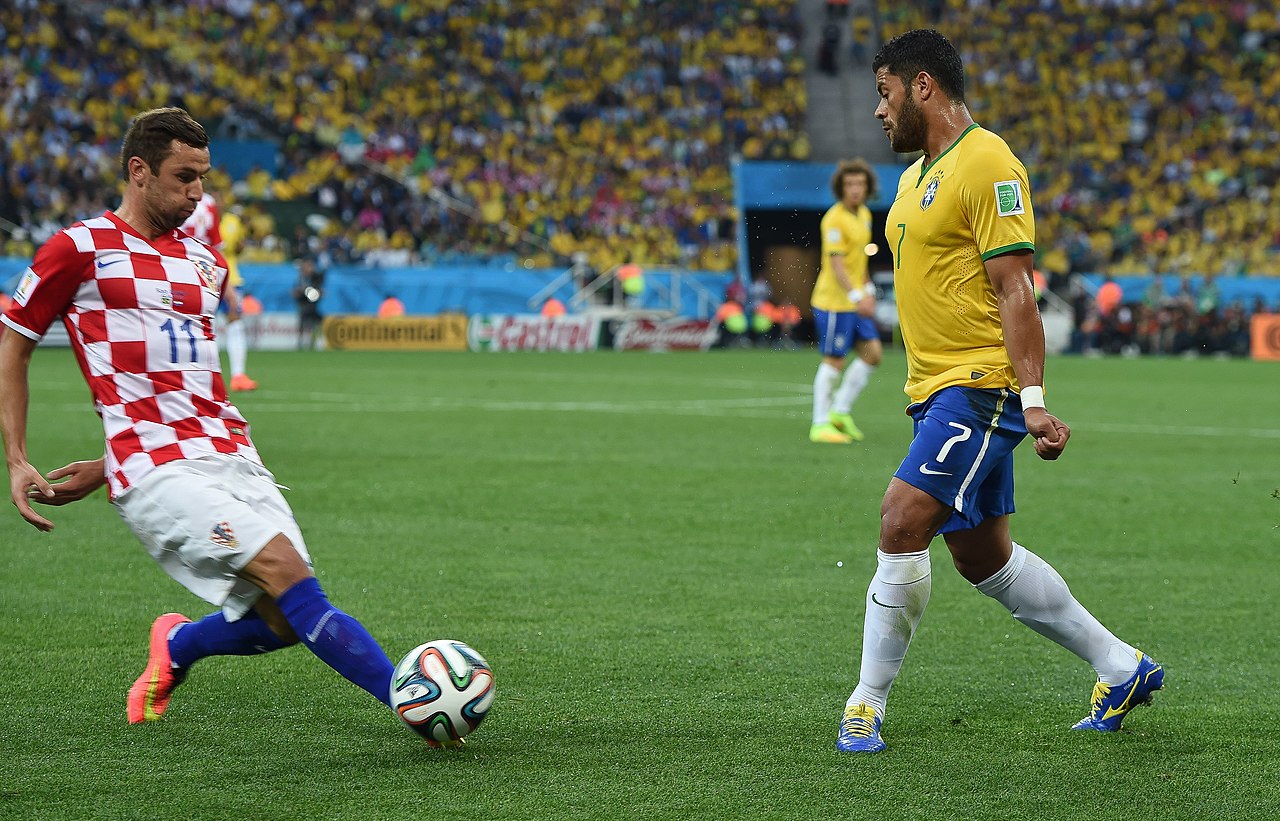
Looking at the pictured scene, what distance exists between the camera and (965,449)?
4137 mm

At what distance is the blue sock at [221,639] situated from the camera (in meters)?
4.33

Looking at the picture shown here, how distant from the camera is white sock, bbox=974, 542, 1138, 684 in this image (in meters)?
4.43

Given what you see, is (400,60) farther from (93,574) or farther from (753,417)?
(93,574)

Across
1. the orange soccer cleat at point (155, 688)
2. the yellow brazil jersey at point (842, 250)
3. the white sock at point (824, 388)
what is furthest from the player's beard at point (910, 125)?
the white sock at point (824, 388)

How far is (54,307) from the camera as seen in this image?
4.15 metres

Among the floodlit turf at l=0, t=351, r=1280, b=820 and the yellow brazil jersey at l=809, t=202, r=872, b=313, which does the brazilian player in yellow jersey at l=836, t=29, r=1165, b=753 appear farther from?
the yellow brazil jersey at l=809, t=202, r=872, b=313

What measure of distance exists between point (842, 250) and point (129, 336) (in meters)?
9.14

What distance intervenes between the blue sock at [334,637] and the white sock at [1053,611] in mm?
1823

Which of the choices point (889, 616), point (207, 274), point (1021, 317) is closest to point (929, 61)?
point (1021, 317)

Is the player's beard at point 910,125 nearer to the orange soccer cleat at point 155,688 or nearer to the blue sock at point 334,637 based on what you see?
the blue sock at point 334,637

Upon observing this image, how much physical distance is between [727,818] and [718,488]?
649 cm

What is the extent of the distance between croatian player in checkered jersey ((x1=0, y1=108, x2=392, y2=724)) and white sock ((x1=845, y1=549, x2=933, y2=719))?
55.4 inches

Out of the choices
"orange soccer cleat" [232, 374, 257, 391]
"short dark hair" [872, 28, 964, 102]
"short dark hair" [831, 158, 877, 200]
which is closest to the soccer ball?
"short dark hair" [872, 28, 964, 102]

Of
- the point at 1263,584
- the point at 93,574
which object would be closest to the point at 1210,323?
the point at 1263,584
